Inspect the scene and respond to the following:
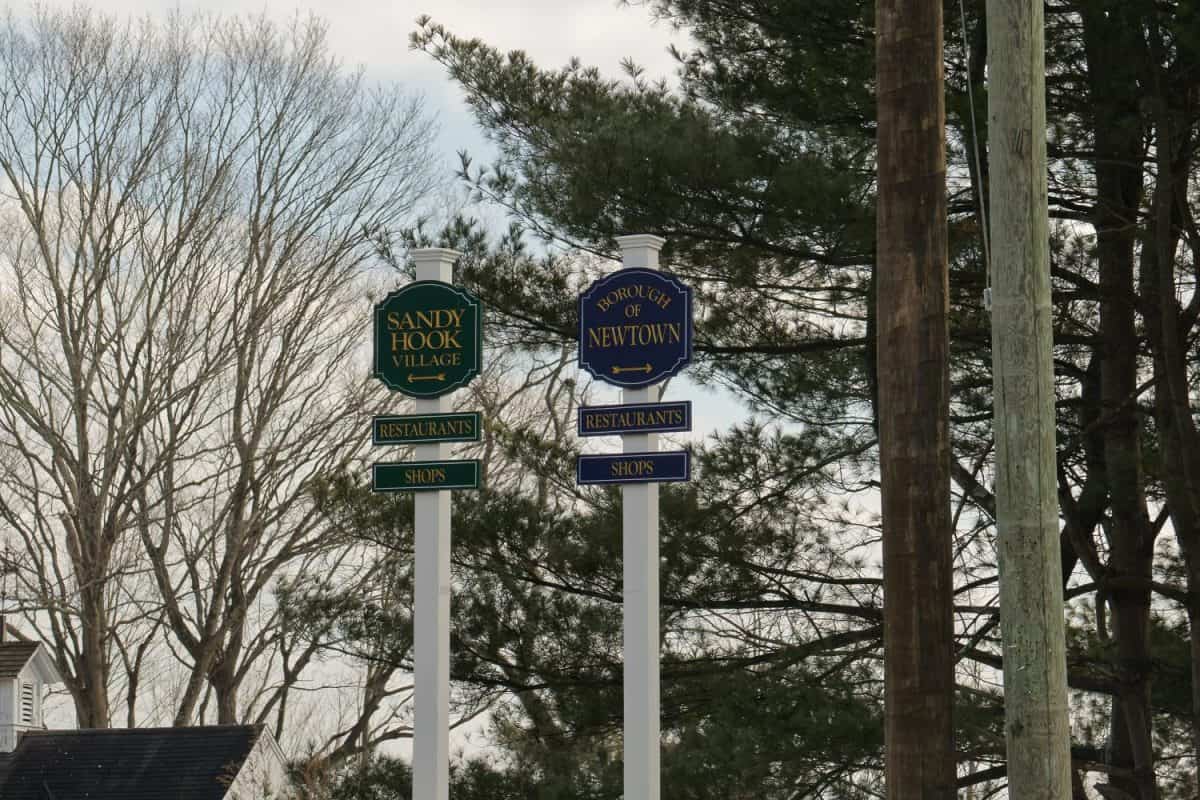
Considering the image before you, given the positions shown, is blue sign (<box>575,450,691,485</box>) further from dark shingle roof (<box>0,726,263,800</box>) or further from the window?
the window

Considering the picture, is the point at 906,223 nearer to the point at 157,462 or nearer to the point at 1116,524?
the point at 1116,524

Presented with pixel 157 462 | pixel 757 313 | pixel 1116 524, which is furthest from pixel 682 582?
pixel 157 462

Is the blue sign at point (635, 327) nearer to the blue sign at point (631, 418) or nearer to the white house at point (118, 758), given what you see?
the blue sign at point (631, 418)

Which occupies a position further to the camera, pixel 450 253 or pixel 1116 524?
pixel 1116 524

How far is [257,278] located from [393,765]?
13.8 m

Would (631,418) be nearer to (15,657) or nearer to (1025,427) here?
(1025,427)

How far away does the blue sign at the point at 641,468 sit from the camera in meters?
10.2

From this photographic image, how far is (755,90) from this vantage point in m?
14.8

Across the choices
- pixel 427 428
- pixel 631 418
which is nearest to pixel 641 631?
pixel 631 418

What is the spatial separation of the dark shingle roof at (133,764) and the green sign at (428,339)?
594 inches

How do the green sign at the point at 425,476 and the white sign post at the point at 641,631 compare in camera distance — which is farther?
the green sign at the point at 425,476

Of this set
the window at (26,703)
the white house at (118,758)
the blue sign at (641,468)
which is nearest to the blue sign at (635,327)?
the blue sign at (641,468)

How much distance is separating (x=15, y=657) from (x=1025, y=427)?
75.7 feet

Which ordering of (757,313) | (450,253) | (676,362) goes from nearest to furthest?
(676,362) < (450,253) < (757,313)
